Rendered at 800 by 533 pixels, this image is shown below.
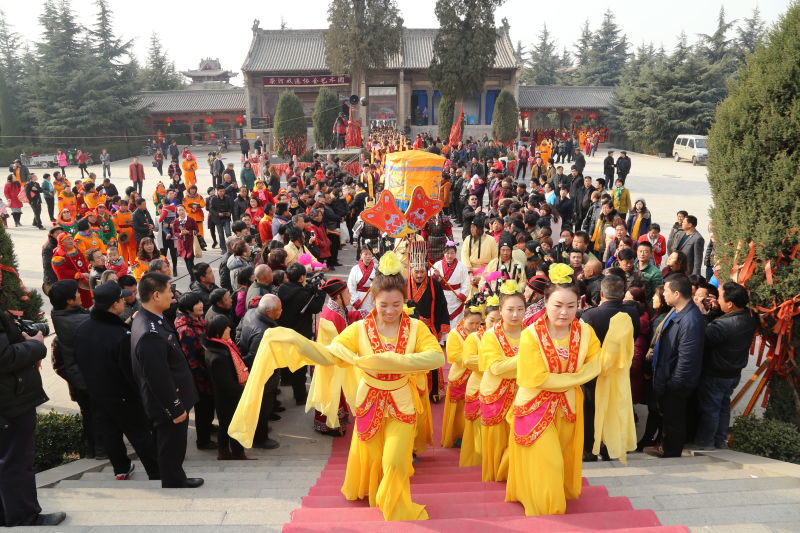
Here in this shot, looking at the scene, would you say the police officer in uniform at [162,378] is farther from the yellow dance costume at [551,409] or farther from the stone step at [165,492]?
the yellow dance costume at [551,409]

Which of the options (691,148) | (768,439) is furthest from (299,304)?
(691,148)

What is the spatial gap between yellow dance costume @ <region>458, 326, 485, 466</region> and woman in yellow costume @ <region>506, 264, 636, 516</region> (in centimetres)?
64

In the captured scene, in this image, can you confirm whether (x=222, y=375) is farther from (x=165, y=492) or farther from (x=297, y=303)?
(x=297, y=303)

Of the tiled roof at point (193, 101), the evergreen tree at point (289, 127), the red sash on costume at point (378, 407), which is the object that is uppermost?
the tiled roof at point (193, 101)

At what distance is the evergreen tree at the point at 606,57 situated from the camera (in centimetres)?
5191

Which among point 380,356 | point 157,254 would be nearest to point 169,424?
point 380,356

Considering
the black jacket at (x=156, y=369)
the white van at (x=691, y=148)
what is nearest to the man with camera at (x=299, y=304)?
the black jacket at (x=156, y=369)

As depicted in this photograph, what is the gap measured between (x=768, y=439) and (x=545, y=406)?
2028 mm

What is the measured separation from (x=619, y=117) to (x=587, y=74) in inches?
639

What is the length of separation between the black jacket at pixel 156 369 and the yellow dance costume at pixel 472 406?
6.38ft

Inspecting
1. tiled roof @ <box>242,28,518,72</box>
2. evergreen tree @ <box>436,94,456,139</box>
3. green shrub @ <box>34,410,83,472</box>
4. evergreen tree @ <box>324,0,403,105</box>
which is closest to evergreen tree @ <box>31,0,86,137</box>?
tiled roof @ <box>242,28,518,72</box>

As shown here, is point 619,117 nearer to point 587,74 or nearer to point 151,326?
point 587,74

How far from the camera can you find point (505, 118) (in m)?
32.2

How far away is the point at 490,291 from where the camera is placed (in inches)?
241
